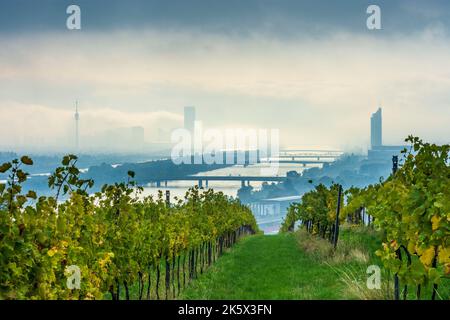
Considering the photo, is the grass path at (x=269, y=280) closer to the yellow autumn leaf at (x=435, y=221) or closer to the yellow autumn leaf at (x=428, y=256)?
the yellow autumn leaf at (x=428, y=256)

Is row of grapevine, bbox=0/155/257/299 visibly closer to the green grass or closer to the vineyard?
the green grass

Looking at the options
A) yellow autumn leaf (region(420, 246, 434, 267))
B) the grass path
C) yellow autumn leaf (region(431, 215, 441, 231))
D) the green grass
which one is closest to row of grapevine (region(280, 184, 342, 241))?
the green grass

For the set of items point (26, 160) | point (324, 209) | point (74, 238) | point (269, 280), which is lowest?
point (269, 280)

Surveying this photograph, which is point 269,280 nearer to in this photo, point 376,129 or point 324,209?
point 376,129

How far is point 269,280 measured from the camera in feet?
39.4

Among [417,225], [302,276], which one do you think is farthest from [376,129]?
[417,225]

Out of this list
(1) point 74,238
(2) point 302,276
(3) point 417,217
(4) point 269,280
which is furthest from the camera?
(2) point 302,276

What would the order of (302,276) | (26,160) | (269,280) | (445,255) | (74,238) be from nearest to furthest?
(445,255) → (26,160) → (74,238) → (269,280) → (302,276)

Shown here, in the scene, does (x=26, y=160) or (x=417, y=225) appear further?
(x=417, y=225)

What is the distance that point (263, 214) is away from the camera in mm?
58844

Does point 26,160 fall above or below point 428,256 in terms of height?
above
